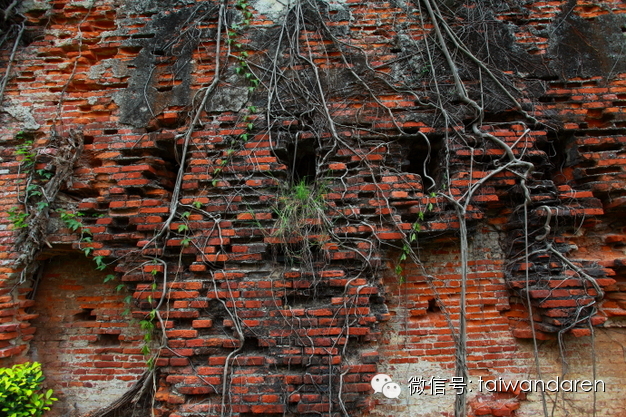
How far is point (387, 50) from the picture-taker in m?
3.06

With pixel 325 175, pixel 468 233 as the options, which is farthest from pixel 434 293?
pixel 325 175

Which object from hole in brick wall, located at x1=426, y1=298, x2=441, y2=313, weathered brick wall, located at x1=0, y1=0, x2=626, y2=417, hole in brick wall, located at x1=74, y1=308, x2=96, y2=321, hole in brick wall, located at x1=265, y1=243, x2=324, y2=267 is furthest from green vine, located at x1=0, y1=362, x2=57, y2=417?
hole in brick wall, located at x1=426, y1=298, x2=441, y2=313

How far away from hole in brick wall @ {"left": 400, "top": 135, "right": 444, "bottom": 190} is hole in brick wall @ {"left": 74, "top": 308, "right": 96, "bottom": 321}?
318 cm

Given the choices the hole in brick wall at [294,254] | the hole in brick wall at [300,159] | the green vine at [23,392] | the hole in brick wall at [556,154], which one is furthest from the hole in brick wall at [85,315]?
the hole in brick wall at [556,154]

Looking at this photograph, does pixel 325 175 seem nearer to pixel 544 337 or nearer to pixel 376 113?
pixel 376 113

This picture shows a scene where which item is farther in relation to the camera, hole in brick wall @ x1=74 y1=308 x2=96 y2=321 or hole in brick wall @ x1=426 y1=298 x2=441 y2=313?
hole in brick wall @ x1=74 y1=308 x2=96 y2=321

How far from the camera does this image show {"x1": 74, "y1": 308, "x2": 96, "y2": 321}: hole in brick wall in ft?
9.61

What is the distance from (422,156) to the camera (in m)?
3.16

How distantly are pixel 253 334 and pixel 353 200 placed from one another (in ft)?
4.33

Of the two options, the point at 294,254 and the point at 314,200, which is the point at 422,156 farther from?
the point at 294,254

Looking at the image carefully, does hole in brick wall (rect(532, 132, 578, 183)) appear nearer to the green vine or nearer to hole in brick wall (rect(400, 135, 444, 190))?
hole in brick wall (rect(400, 135, 444, 190))

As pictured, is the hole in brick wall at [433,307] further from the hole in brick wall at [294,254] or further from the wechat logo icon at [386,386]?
the hole in brick wall at [294,254]

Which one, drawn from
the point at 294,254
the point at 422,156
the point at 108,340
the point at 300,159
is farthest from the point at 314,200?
the point at 108,340

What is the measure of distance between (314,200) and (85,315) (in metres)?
2.39
